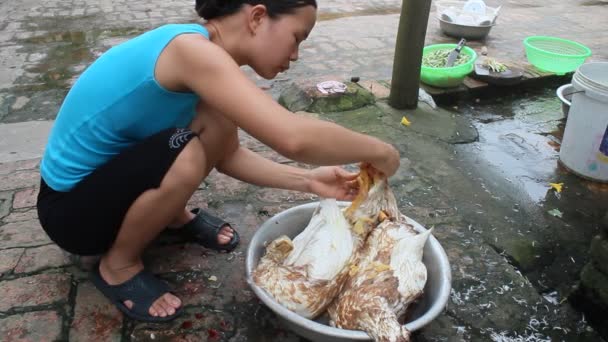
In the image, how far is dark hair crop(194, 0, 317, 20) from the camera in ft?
5.14

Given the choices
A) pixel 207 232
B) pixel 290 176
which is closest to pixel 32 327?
pixel 207 232

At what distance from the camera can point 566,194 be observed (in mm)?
2910

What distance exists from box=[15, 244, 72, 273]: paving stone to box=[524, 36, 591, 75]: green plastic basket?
3.99m

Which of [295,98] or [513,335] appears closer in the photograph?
[513,335]

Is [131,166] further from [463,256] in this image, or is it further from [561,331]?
[561,331]

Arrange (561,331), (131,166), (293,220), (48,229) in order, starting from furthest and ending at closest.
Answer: (293,220) < (561,331) < (48,229) < (131,166)

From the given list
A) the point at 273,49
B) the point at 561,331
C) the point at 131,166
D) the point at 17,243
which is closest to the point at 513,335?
the point at 561,331

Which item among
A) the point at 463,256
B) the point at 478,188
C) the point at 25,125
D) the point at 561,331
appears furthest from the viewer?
the point at 25,125

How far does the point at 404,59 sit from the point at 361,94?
1.26ft

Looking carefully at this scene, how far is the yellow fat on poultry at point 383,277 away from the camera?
1.48m

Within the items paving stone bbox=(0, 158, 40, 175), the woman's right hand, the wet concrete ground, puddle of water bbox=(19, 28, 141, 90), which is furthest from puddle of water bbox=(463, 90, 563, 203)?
puddle of water bbox=(19, 28, 141, 90)

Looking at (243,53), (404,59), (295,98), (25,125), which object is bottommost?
(25,125)

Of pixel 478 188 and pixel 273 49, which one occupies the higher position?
pixel 273 49

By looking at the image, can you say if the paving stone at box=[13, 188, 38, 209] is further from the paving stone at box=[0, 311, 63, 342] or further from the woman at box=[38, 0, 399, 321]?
the paving stone at box=[0, 311, 63, 342]
